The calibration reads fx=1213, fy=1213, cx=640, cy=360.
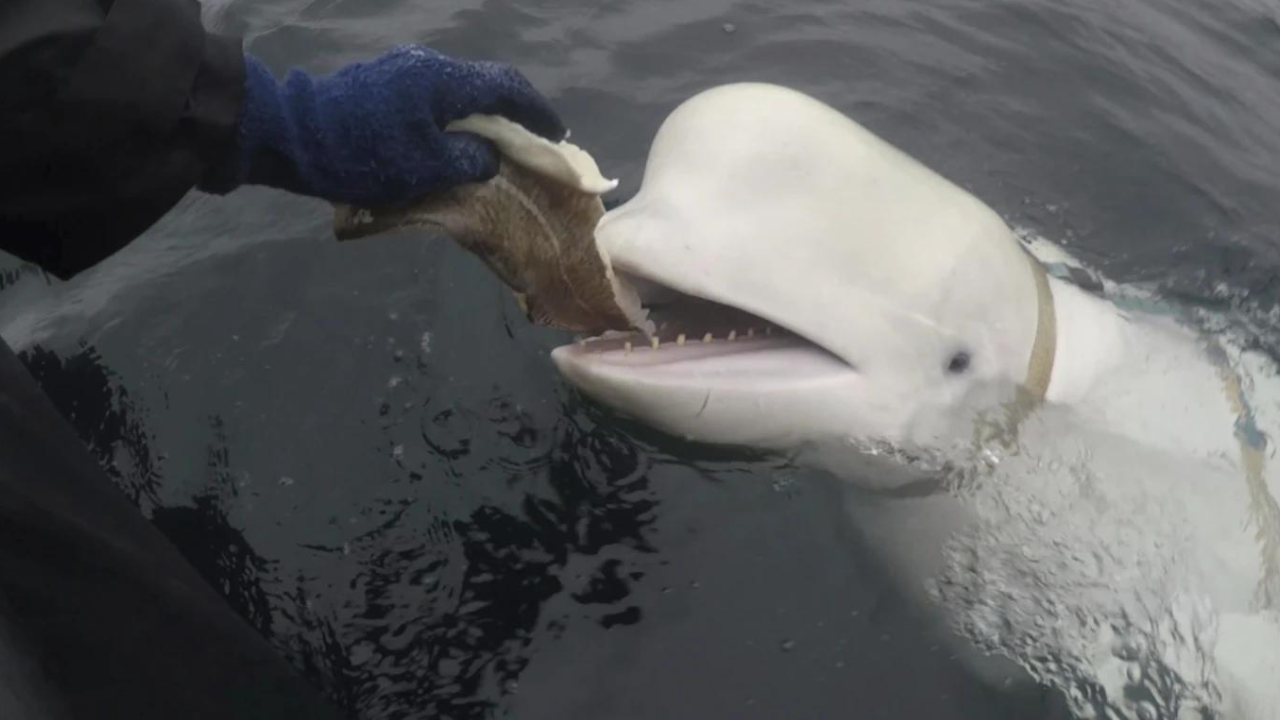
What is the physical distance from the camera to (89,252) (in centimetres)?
281

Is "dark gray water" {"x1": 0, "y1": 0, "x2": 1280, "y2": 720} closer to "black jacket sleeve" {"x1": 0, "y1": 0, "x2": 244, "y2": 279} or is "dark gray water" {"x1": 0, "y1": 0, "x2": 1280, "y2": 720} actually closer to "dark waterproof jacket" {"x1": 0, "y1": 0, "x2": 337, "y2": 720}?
"dark waterproof jacket" {"x1": 0, "y1": 0, "x2": 337, "y2": 720}

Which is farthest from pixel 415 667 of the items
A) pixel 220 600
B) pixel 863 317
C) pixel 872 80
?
pixel 872 80

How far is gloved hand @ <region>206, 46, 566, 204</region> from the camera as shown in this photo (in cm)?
296

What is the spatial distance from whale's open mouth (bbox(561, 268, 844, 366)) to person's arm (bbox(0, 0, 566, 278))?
2.74 ft

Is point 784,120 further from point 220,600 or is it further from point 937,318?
point 220,600

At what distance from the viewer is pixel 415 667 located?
13.4 ft

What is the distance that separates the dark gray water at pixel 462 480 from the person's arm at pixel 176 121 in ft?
5.54

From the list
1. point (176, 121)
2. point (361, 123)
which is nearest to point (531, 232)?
point (361, 123)

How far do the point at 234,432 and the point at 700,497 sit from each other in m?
1.87

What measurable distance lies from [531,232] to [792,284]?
91 centimetres

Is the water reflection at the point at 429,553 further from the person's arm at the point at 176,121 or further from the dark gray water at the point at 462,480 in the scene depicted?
the person's arm at the point at 176,121

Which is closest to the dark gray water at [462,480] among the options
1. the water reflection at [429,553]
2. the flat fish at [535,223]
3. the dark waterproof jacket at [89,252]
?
the water reflection at [429,553]

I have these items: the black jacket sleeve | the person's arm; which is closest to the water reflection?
the person's arm

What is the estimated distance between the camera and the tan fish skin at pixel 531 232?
3.42m
